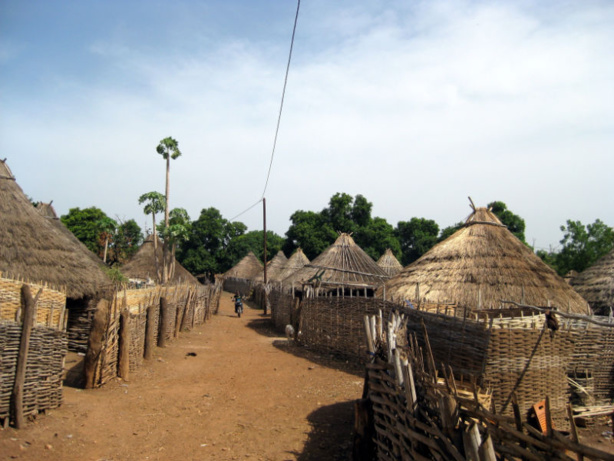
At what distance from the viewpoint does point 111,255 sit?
30328mm

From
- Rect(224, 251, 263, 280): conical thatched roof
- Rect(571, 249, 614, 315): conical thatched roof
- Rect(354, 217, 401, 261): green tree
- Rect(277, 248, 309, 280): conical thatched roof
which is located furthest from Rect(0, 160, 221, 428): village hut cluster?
Rect(354, 217, 401, 261): green tree

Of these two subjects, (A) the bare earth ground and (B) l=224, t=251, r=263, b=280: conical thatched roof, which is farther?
(B) l=224, t=251, r=263, b=280: conical thatched roof

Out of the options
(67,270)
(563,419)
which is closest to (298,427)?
(563,419)

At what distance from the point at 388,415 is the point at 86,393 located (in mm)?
5698

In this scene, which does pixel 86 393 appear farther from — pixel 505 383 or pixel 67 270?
pixel 505 383

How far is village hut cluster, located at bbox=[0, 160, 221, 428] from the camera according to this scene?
20.3 ft

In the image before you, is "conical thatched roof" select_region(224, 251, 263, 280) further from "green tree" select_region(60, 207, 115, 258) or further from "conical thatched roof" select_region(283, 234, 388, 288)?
"conical thatched roof" select_region(283, 234, 388, 288)

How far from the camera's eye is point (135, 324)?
9.93m

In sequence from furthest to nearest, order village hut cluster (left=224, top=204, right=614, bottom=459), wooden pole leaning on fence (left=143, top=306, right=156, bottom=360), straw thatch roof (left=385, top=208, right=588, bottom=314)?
1. straw thatch roof (left=385, top=208, right=588, bottom=314)
2. wooden pole leaning on fence (left=143, top=306, right=156, bottom=360)
3. village hut cluster (left=224, top=204, right=614, bottom=459)

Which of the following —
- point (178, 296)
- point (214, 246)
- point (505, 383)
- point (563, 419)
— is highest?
point (214, 246)

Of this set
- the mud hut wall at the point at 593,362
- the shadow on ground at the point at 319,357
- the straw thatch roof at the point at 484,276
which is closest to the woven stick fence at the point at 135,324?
the shadow on ground at the point at 319,357

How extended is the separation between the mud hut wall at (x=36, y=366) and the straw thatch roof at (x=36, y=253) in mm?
4872

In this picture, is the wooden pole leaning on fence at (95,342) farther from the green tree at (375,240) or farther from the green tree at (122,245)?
the green tree at (375,240)

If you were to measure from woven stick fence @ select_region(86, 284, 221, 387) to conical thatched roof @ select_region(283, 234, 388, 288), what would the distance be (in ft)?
17.3
